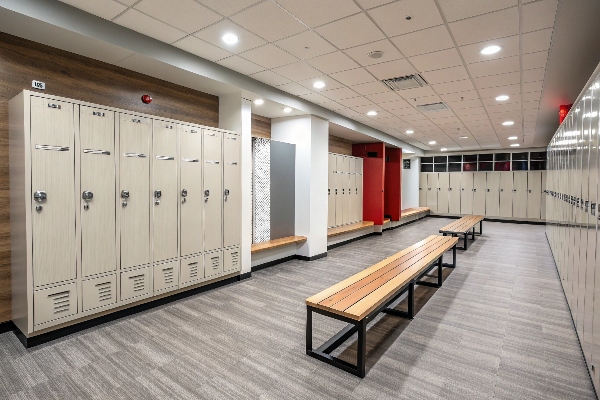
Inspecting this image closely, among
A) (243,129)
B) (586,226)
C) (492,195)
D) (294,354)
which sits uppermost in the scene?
(243,129)

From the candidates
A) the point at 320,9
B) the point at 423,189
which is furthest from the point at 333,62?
the point at 423,189

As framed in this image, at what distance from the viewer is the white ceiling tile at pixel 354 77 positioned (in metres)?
3.99

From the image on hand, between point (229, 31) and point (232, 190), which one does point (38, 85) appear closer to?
point (229, 31)

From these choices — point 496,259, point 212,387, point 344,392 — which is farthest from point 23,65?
point 496,259

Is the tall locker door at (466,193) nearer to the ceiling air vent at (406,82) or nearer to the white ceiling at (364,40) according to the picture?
the white ceiling at (364,40)

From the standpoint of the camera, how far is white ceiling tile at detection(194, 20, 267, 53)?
290cm

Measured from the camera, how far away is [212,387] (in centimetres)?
211

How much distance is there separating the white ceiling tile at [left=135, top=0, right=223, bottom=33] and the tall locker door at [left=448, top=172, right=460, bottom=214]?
12275 mm

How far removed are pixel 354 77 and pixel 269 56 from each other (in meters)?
1.25

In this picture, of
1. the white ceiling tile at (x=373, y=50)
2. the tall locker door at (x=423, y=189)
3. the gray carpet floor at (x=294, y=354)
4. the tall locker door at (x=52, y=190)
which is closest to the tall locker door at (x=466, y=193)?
the tall locker door at (x=423, y=189)

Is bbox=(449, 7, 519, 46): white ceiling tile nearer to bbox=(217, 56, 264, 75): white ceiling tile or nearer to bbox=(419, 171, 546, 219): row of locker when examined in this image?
bbox=(217, 56, 264, 75): white ceiling tile

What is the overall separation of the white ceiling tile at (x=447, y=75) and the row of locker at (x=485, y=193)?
9.41 m

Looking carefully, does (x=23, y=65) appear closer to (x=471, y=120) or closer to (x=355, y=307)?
(x=355, y=307)

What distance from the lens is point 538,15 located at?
2605 mm
